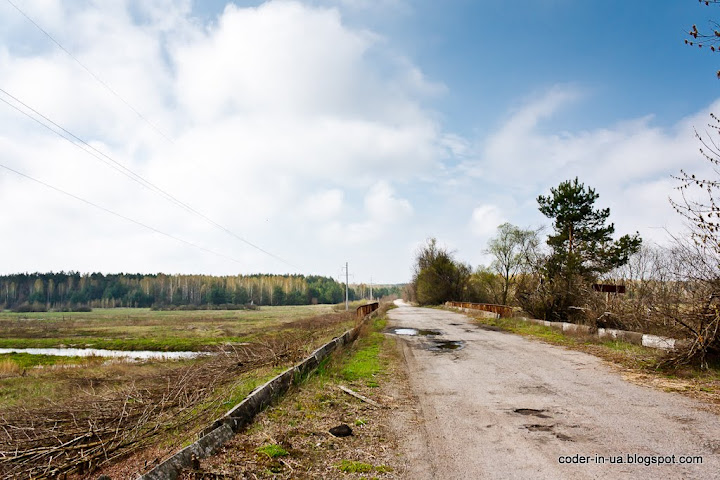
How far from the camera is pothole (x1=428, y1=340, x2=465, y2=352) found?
1426 centimetres

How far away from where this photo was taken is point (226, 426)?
511 cm

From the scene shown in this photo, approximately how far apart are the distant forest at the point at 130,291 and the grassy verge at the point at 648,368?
11617 cm

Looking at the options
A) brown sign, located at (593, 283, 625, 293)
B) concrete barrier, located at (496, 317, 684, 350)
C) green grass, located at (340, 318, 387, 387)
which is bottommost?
green grass, located at (340, 318, 387, 387)

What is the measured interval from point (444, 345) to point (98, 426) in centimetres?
1150

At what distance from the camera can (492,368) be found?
33.9 feet

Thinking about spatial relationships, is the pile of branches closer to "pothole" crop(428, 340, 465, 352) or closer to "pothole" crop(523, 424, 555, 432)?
"pothole" crop(523, 424, 555, 432)

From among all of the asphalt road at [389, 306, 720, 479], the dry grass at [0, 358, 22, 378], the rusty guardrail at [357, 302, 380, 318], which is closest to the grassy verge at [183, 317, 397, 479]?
the asphalt road at [389, 306, 720, 479]

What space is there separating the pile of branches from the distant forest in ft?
387

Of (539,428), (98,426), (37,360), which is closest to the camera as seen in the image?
(539,428)

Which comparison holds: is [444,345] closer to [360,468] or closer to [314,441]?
[314,441]

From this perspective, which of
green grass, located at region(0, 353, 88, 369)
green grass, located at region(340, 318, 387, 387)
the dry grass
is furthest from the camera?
green grass, located at region(0, 353, 88, 369)

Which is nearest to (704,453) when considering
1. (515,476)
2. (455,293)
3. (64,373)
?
(515,476)

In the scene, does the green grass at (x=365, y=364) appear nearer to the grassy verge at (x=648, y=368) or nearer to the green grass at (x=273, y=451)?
the green grass at (x=273, y=451)

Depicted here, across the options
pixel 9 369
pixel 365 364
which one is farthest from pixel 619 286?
pixel 9 369
